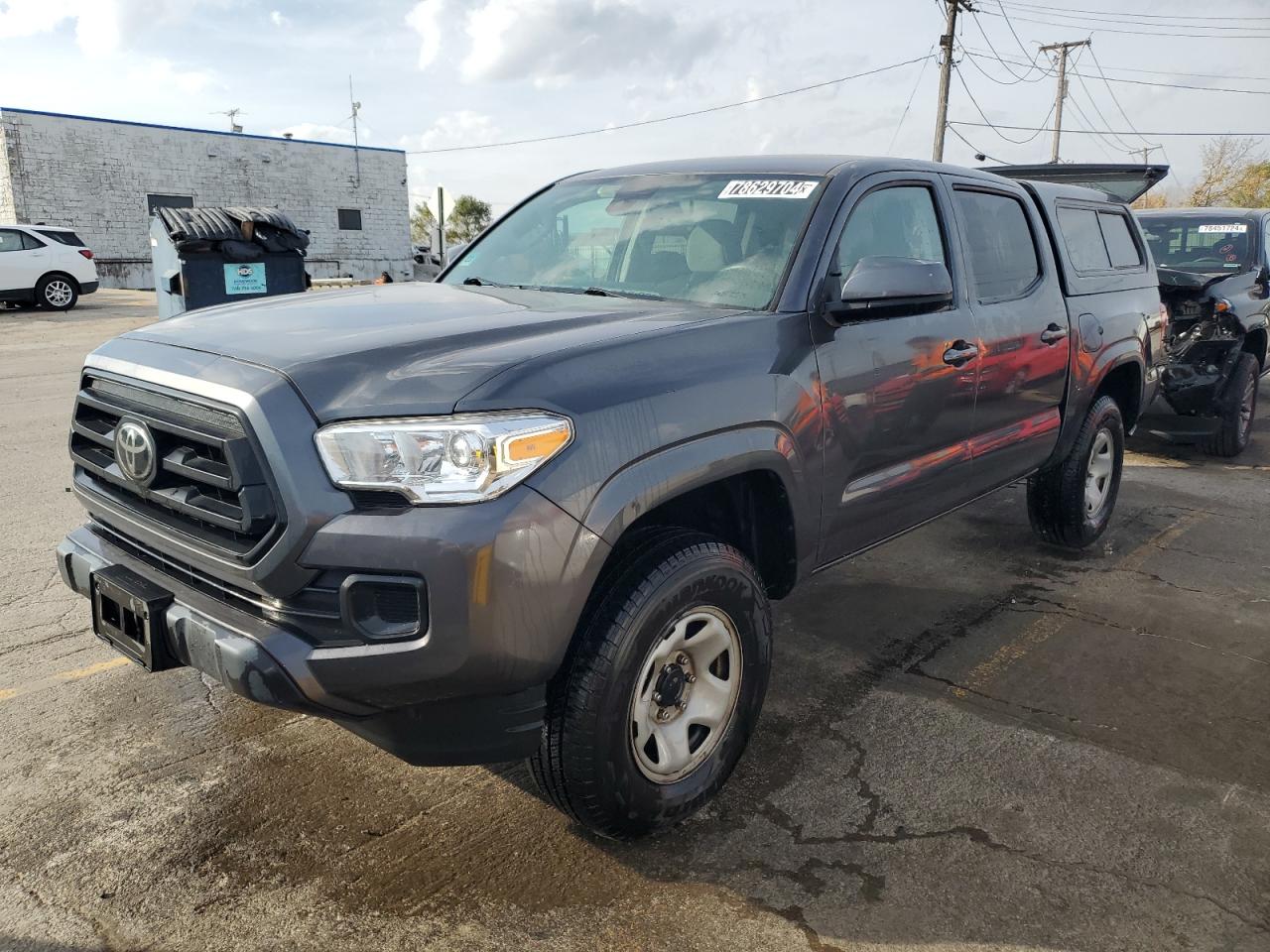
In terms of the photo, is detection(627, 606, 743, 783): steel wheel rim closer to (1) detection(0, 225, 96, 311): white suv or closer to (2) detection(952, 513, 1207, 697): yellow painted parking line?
(2) detection(952, 513, 1207, 697): yellow painted parking line

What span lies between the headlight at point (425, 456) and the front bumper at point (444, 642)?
2.1 inches

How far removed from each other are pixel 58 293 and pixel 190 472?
18.7 meters

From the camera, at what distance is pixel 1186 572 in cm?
515

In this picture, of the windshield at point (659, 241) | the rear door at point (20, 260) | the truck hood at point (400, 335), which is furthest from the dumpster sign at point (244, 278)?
the rear door at point (20, 260)

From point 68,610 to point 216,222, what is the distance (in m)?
7.08

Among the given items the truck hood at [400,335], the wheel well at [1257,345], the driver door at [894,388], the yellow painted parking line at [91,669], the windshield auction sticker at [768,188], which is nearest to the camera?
the truck hood at [400,335]

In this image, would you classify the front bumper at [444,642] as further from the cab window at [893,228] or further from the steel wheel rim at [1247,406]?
the steel wheel rim at [1247,406]

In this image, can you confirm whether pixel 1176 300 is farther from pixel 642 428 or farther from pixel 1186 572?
pixel 642 428

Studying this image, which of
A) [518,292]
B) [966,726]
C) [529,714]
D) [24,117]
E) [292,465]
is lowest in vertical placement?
[966,726]

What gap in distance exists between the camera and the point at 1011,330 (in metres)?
4.12

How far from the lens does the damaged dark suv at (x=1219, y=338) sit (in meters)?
7.54

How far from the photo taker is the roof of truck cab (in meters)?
3.51

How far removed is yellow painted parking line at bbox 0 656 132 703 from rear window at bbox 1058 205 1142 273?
451 centimetres

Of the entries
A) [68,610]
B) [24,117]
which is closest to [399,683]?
[68,610]
